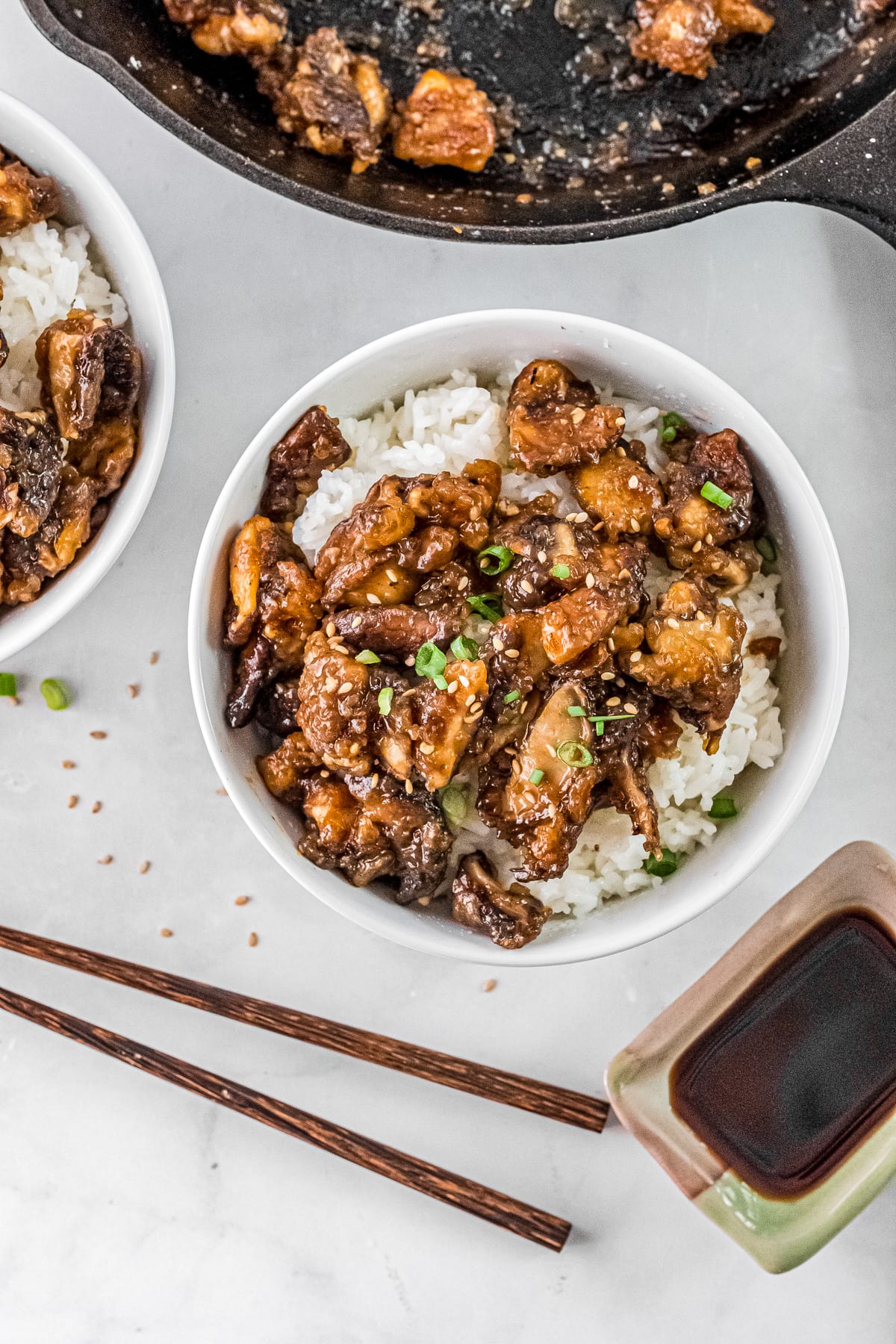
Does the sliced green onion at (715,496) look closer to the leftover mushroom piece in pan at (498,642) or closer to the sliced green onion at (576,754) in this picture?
the leftover mushroom piece in pan at (498,642)

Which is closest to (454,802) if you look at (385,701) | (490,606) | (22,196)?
(385,701)

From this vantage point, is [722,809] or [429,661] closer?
[429,661]

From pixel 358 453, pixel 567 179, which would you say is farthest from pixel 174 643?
pixel 567 179

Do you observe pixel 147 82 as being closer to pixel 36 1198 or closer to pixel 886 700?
pixel 886 700

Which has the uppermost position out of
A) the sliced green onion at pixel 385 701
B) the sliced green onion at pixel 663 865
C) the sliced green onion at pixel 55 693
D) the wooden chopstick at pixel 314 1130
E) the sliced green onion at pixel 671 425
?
the sliced green onion at pixel 671 425

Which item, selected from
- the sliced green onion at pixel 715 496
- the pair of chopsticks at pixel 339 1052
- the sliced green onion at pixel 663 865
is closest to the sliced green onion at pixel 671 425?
the sliced green onion at pixel 715 496

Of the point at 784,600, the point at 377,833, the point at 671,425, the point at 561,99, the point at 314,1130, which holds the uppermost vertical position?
the point at 561,99

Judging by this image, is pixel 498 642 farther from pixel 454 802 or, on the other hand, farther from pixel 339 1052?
pixel 339 1052
